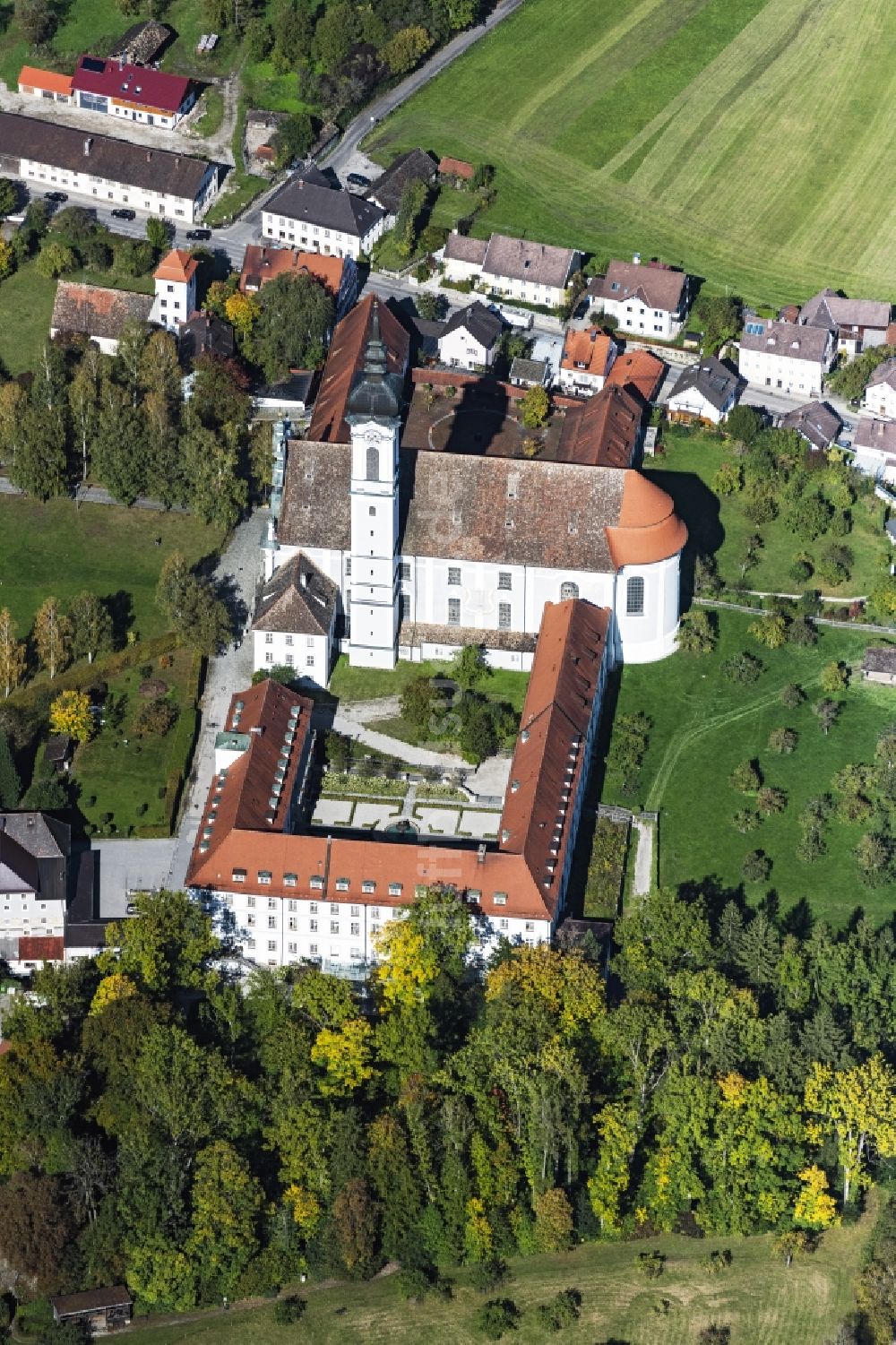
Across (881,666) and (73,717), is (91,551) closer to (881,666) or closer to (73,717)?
(73,717)

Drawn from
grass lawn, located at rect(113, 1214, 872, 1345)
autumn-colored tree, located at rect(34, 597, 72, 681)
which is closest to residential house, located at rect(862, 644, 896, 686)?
grass lawn, located at rect(113, 1214, 872, 1345)

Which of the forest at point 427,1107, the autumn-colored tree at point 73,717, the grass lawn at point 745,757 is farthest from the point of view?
the autumn-colored tree at point 73,717

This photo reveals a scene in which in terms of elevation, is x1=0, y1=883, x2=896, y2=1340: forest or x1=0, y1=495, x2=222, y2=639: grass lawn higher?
x1=0, y1=495, x2=222, y2=639: grass lawn

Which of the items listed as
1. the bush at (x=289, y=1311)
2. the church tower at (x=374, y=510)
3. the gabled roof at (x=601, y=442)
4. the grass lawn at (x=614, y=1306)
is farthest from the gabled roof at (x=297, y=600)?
the bush at (x=289, y=1311)

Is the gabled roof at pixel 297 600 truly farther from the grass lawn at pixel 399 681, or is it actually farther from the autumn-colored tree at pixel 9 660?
the autumn-colored tree at pixel 9 660

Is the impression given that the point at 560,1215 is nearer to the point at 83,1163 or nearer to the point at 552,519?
the point at 83,1163

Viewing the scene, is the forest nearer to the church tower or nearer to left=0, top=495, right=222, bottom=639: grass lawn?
the church tower

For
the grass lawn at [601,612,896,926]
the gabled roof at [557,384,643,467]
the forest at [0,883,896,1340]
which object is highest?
the gabled roof at [557,384,643,467]
